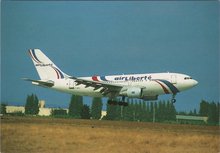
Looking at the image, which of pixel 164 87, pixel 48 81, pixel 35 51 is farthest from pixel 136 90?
pixel 35 51

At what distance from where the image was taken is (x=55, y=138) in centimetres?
2500

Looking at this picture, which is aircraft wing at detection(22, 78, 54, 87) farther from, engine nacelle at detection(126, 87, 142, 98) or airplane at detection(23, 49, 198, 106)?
engine nacelle at detection(126, 87, 142, 98)

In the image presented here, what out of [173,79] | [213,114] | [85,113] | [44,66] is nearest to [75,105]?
[85,113]

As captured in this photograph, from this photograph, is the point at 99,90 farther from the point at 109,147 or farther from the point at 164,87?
the point at 109,147

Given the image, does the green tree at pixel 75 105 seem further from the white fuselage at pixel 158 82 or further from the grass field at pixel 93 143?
the grass field at pixel 93 143

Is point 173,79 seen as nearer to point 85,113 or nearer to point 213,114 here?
point 85,113

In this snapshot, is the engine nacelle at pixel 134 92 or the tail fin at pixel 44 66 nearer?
the engine nacelle at pixel 134 92

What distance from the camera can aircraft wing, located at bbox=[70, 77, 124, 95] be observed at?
50094 millimetres

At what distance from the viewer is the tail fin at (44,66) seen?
193ft

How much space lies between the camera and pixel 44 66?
196ft

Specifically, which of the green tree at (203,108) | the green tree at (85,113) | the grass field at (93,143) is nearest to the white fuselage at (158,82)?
the green tree at (85,113)

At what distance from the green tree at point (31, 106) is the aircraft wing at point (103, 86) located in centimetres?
2673

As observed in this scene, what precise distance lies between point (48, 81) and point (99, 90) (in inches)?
320

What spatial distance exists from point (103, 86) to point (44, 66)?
489 inches
